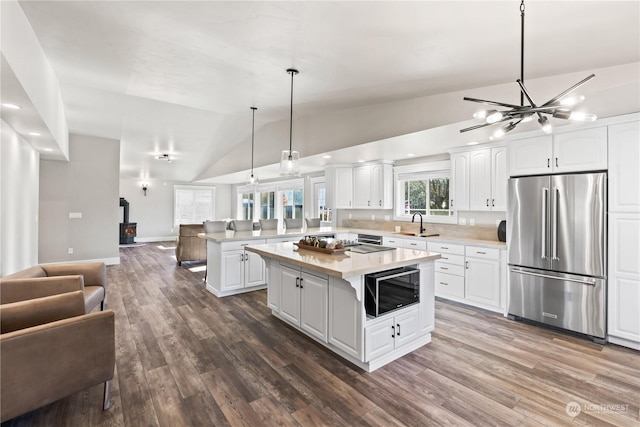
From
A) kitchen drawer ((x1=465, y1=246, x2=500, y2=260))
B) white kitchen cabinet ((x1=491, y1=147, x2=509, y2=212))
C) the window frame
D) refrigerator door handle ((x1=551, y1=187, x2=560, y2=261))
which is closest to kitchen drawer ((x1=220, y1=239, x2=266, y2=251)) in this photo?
the window frame

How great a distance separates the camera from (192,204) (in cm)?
1177

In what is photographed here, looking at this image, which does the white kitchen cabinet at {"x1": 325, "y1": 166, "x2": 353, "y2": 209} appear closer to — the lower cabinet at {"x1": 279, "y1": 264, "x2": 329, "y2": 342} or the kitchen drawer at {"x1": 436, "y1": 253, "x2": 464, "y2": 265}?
the kitchen drawer at {"x1": 436, "y1": 253, "x2": 464, "y2": 265}

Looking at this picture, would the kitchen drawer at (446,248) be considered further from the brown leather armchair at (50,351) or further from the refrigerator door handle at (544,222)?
the brown leather armchair at (50,351)

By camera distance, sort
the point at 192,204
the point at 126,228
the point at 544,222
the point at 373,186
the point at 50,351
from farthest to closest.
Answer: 1. the point at 192,204
2. the point at 126,228
3. the point at 373,186
4. the point at 544,222
5. the point at 50,351

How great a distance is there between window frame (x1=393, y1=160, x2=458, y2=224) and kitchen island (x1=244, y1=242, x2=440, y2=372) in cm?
233

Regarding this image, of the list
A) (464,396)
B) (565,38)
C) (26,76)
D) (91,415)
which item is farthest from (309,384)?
(26,76)

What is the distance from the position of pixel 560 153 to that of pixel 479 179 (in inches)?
41.4

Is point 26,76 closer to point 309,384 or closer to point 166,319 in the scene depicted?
point 166,319

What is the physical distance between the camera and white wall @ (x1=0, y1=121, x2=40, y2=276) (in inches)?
133

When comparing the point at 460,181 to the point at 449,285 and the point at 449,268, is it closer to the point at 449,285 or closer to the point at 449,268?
the point at 449,268

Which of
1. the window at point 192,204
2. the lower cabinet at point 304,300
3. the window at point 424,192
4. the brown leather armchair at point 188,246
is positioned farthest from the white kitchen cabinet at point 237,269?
the window at point 192,204

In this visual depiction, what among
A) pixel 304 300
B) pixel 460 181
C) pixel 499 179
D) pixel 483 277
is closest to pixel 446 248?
pixel 483 277

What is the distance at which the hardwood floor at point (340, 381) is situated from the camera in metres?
1.92

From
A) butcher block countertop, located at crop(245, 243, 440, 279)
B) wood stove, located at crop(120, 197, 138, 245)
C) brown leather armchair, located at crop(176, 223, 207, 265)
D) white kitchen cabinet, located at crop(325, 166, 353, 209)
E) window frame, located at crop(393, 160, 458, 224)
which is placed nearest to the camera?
butcher block countertop, located at crop(245, 243, 440, 279)
